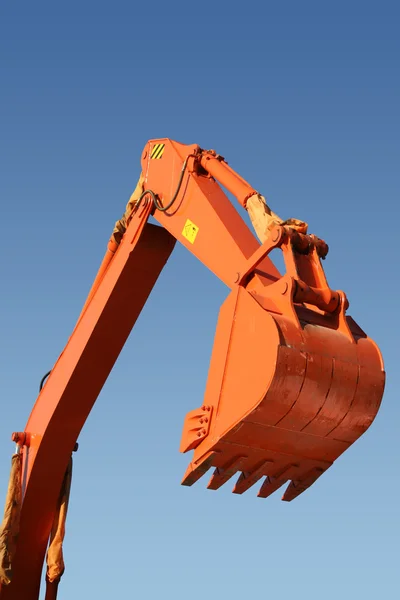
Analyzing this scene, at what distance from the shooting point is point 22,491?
9.49m

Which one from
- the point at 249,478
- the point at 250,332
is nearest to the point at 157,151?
the point at 250,332

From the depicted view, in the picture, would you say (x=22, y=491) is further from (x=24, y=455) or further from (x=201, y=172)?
(x=201, y=172)

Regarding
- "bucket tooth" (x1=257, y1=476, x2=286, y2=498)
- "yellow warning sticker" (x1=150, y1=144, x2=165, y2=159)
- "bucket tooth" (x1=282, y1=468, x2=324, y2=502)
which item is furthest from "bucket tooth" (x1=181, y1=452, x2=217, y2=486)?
"yellow warning sticker" (x1=150, y1=144, x2=165, y2=159)

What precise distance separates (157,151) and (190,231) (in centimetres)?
120

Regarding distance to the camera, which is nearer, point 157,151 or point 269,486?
point 269,486

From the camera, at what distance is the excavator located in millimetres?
6301

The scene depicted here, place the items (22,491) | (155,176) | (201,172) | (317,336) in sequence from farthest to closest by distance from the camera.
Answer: (22,491), (155,176), (201,172), (317,336)

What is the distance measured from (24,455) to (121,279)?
205 centimetres

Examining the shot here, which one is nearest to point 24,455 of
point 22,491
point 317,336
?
point 22,491

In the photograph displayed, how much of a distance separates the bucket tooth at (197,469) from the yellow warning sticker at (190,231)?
6.57 feet

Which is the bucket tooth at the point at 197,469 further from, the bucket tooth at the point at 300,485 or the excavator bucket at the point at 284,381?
the bucket tooth at the point at 300,485

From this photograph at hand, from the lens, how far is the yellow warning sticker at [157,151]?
874 centimetres

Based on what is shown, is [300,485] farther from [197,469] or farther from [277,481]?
[197,469]

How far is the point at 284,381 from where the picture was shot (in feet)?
20.2
